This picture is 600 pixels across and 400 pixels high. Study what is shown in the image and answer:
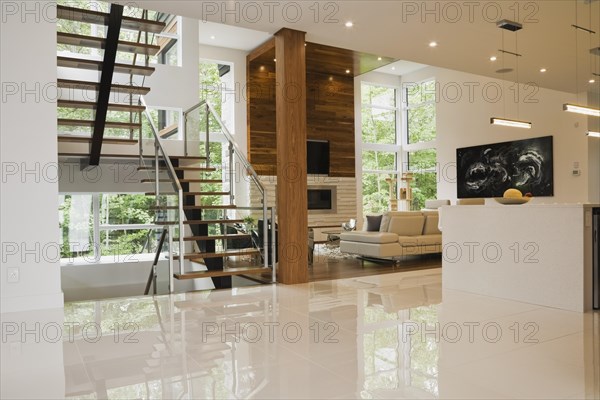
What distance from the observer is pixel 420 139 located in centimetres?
1464

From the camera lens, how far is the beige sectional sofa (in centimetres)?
750

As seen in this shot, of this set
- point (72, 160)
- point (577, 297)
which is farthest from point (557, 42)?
point (72, 160)

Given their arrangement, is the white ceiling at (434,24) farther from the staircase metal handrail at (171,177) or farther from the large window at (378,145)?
the large window at (378,145)

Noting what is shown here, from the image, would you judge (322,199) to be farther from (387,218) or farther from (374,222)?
(387,218)

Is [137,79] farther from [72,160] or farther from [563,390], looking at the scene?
[563,390]

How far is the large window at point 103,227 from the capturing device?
8852mm

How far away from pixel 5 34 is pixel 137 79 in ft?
11.5

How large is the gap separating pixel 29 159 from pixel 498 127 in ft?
35.2

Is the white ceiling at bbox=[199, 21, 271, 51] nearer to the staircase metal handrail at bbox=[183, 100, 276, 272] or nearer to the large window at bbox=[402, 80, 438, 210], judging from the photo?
the staircase metal handrail at bbox=[183, 100, 276, 272]

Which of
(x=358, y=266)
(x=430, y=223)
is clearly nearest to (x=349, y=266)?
(x=358, y=266)

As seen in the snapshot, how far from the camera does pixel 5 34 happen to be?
425 cm

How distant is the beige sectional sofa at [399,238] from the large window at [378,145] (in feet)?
20.2

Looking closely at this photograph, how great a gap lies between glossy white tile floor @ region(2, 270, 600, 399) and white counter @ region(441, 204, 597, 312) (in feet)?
0.65

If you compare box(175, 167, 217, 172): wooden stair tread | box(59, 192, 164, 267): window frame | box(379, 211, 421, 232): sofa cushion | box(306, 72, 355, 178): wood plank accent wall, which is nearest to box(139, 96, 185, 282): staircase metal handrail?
box(175, 167, 217, 172): wooden stair tread
